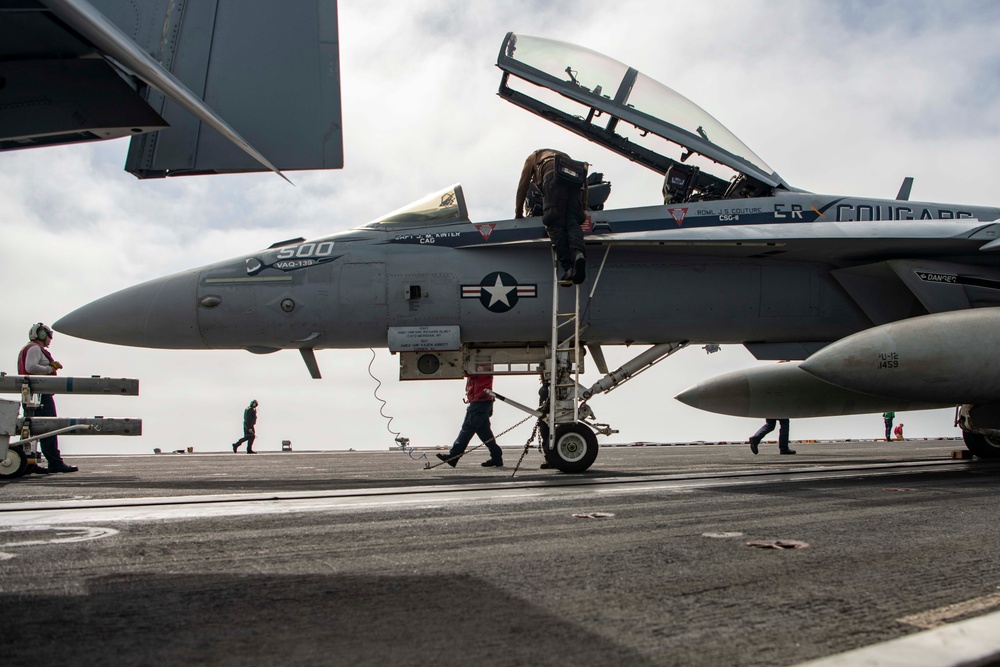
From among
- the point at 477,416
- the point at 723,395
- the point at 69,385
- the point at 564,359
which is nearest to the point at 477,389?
the point at 477,416

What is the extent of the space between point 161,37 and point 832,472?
7.09 metres

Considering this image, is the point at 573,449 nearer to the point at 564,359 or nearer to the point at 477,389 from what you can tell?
the point at 564,359

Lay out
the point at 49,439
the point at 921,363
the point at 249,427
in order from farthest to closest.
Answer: the point at 249,427, the point at 49,439, the point at 921,363

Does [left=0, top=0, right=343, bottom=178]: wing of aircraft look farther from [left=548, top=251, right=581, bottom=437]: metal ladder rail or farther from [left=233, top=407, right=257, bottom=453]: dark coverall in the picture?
[left=233, top=407, right=257, bottom=453]: dark coverall

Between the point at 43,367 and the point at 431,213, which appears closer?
the point at 431,213

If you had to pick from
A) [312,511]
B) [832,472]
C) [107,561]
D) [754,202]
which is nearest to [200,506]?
[312,511]

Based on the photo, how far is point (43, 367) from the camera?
984 cm

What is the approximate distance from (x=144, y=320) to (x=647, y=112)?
19.9 feet

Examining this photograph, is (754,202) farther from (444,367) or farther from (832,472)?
(444,367)

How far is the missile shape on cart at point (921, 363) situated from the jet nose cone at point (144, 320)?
20.4ft

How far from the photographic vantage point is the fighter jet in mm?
8438

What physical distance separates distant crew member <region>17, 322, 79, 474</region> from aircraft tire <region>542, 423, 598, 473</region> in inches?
251

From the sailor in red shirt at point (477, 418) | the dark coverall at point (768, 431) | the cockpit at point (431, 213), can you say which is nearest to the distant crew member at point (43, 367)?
the cockpit at point (431, 213)

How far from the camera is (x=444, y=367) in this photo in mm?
8922
